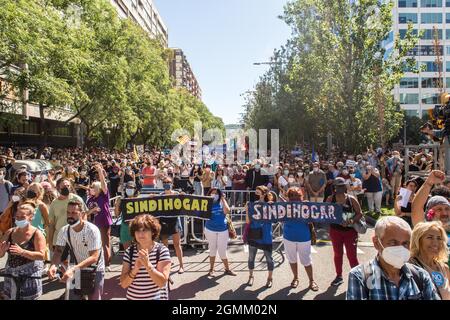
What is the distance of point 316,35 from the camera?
2303 cm

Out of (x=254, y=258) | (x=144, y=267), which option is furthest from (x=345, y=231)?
(x=144, y=267)

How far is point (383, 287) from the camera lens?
2.92 m

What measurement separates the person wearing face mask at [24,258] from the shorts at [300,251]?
12.6 feet

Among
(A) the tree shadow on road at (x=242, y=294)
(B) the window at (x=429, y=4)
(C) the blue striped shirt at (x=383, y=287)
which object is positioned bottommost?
(A) the tree shadow on road at (x=242, y=294)

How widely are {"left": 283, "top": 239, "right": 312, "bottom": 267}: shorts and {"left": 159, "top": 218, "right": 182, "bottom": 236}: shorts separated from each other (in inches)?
80.3

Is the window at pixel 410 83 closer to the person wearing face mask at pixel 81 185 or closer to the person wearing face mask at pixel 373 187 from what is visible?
the person wearing face mask at pixel 373 187

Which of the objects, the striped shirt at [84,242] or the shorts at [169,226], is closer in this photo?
the striped shirt at [84,242]

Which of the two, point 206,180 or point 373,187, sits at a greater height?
point 206,180

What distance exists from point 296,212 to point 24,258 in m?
4.26

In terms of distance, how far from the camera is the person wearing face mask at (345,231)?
6863 mm

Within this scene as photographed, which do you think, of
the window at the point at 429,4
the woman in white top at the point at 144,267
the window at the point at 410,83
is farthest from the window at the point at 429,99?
the woman in white top at the point at 144,267

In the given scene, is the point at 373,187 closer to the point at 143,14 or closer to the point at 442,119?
the point at 442,119
